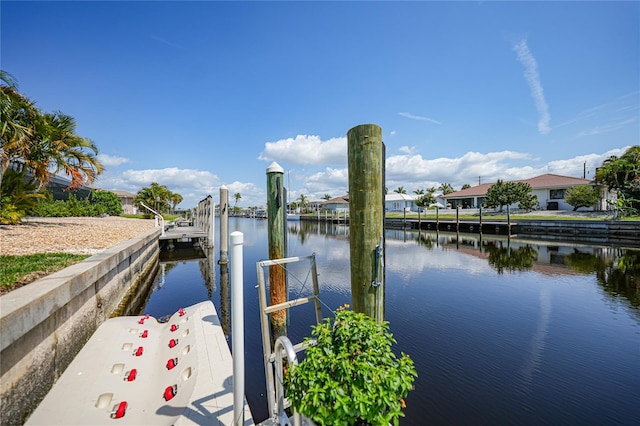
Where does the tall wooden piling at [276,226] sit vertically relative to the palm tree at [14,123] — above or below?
below

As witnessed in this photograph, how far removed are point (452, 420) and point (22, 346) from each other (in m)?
5.07

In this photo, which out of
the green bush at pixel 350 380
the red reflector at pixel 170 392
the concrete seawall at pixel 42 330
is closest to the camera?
the green bush at pixel 350 380

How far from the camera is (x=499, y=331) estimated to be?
618cm

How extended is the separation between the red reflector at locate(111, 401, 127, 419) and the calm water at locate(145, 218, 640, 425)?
5.24 ft

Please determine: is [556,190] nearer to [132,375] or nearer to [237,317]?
[237,317]

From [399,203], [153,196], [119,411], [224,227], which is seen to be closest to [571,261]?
[224,227]

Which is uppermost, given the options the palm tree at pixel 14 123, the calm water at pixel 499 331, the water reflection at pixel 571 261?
the palm tree at pixel 14 123

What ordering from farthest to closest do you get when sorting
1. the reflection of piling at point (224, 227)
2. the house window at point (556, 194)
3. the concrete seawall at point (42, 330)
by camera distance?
the house window at point (556, 194)
the reflection of piling at point (224, 227)
the concrete seawall at point (42, 330)

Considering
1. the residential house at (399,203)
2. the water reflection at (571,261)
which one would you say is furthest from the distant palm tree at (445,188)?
the water reflection at (571,261)

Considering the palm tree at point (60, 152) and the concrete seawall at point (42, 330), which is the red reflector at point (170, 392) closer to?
the concrete seawall at point (42, 330)

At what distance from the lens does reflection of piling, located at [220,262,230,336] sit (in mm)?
6739

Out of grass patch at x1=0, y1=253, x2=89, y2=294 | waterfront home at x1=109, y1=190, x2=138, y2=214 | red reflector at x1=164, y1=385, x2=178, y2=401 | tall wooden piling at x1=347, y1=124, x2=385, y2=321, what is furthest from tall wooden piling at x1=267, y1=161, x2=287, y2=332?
waterfront home at x1=109, y1=190, x2=138, y2=214

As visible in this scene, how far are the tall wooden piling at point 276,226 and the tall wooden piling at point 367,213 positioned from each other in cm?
226

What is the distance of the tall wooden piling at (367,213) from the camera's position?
2.91 m
